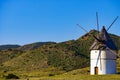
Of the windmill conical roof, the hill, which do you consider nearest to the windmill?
the windmill conical roof

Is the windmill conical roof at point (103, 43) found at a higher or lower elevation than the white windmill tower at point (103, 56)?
higher

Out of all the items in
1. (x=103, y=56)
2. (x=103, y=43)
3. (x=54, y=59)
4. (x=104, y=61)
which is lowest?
(x=104, y=61)

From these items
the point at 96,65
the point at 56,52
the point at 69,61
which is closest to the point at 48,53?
the point at 56,52

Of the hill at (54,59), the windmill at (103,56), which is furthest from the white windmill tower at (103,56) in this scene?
the hill at (54,59)

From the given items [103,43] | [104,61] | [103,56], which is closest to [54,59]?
[103,43]

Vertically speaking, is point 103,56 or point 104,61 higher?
point 103,56

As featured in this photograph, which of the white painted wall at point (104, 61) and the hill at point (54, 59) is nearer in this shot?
the white painted wall at point (104, 61)

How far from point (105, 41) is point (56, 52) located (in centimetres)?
8044

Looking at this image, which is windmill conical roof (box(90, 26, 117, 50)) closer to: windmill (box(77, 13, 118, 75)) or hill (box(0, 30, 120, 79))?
windmill (box(77, 13, 118, 75))

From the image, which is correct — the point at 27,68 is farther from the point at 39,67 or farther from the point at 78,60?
the point at 78,60

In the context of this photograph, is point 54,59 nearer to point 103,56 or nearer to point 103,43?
point 103,43

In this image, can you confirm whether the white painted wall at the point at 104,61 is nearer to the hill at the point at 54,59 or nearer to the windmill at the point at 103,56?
the windmill at the point at 103,56

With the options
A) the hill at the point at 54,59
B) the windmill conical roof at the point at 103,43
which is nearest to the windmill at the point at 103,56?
the windmill conical roof at the point at 103,43

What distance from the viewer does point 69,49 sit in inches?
6102
